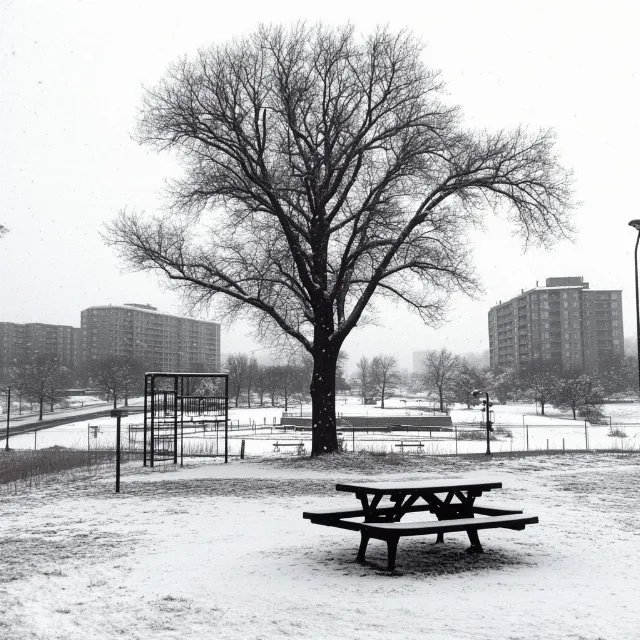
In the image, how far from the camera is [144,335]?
5522 inches

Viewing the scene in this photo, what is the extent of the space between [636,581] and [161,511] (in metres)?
7.85

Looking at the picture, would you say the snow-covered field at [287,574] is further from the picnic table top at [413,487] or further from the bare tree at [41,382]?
the bare tree at [41,382]

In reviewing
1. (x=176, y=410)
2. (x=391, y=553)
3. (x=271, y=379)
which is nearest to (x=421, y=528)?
(x=391, y=553)

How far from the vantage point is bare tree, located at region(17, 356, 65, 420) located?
75938 millimetres

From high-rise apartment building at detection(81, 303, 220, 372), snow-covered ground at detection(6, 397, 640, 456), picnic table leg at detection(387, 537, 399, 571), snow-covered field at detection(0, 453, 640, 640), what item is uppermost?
high-rise apartment building at detection(81, 303, 220, 372)

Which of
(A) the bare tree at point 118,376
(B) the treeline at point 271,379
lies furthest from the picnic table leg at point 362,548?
(B) the treeline at point 271,379

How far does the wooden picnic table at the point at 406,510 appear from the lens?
25.2ft

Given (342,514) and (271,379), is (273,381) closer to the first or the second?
(271,379)

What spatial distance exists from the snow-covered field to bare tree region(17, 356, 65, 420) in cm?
6616

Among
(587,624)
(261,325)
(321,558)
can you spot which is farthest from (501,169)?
(587,624)

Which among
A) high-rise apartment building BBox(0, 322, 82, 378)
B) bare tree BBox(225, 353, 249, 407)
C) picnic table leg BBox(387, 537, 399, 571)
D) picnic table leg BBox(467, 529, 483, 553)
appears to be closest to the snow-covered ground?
picnic table leg BBox(467, 529, 483, 553)

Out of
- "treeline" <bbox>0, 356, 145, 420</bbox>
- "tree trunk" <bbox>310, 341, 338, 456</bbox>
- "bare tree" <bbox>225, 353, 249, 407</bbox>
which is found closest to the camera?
"tree trunk" <bbox>310, 341, 338, 456</bbox>

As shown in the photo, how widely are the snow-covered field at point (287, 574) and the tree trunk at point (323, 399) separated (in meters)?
9.14

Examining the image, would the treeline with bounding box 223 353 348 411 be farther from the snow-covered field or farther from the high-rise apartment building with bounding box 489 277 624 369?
the snow-covered field
